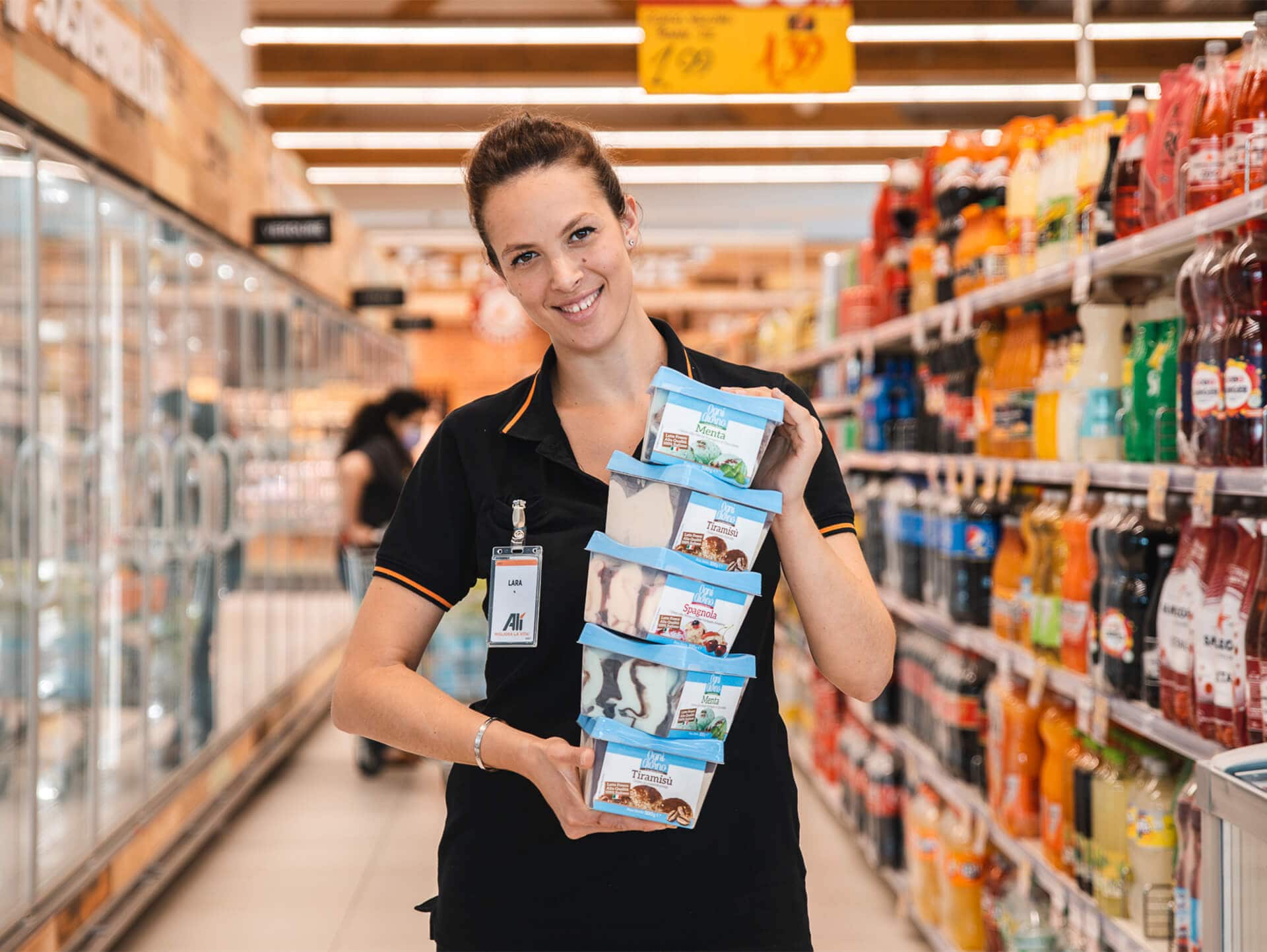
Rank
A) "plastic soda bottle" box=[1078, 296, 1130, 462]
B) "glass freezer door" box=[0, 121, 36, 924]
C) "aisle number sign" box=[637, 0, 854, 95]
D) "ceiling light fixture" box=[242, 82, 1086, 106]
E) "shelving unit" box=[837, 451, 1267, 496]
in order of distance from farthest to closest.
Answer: "ceiling light fixture" box=[242, 82, 1086, 106] < "aisle number sign" box=[637, 0, 854, 95] < "glass freezer door" box=[0, 121, 36, 924] < "plastic soda bottle" box=[1078, 296, 1130, 462] < "shelving unit" box=[837, 451, 1267, 496]

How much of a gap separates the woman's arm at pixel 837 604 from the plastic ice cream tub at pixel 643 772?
0.21 metres

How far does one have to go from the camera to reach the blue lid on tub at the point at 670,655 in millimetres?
1396

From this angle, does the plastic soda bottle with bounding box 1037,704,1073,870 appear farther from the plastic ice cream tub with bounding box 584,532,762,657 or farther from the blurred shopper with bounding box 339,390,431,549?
the blurred shopper with bounding box 339,390,431,549

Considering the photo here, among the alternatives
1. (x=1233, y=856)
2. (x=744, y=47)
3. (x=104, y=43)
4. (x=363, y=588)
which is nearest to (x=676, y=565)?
(x=1233, y=856)

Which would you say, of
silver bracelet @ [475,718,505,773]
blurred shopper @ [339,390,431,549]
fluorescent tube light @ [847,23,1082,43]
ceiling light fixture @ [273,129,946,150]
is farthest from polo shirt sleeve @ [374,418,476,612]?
ceiling light fixture @ [273,129,946,150]

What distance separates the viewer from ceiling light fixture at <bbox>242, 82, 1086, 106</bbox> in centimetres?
930

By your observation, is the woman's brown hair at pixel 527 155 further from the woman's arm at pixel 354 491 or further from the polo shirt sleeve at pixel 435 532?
the woman's arm at pixel 354 491

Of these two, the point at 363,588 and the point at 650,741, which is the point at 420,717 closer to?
the point at 650,741

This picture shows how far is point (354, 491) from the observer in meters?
6.45

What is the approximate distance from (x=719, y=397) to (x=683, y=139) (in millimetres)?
9579

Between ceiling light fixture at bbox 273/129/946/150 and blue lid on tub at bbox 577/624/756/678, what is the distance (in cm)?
933

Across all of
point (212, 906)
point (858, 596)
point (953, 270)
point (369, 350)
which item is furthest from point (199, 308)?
point (369, 350)

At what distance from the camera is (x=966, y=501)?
3.69 m

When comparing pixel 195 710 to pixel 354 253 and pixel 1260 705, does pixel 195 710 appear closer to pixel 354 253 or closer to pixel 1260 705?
pixel 1260 705
